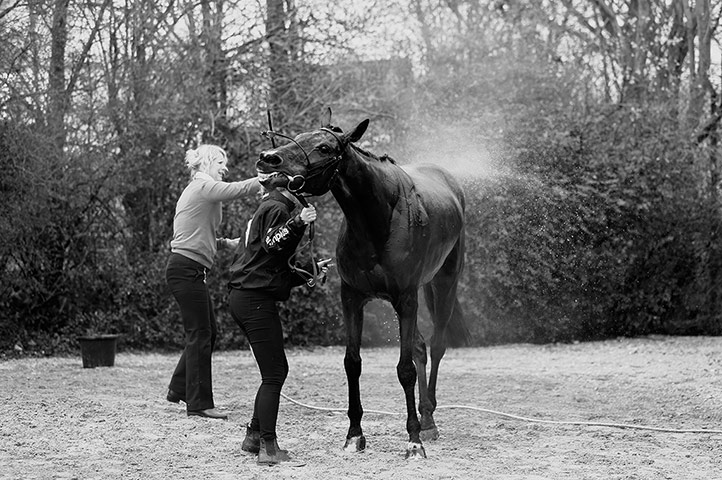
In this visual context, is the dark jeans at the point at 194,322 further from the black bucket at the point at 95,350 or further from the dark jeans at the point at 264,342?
the black bucket at the point at 95,350

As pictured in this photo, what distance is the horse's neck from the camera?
5316mm

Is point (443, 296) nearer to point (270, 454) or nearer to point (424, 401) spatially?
point (424, 401)

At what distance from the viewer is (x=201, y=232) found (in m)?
6.81

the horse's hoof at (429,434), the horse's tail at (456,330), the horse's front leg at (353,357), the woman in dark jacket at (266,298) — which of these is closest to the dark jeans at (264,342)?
the woman in dark jacket at (266,298)

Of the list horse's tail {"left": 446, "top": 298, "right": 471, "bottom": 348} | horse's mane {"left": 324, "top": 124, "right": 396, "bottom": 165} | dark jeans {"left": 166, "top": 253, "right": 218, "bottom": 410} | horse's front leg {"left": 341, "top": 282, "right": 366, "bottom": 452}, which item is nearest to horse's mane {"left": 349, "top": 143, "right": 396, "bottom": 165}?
horse's mane {"left": 324, "top": 124, "right": 396, "bottom": 165}

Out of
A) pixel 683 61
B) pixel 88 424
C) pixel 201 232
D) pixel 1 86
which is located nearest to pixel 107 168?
pixel 1 86

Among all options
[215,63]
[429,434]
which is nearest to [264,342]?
[429,434]

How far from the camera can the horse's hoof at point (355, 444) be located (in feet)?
17.9

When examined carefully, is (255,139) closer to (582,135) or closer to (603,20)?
(582,135)

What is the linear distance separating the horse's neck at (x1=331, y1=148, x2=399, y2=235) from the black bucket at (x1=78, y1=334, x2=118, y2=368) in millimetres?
5146

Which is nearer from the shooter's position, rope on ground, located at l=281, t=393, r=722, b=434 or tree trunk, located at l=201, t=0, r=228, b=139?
rope on ground, located at l=281, t=393, r=722, b=434

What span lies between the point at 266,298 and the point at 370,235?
754 millimetres

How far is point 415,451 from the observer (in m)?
5.30

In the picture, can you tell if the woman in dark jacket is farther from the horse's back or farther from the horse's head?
the horse's back
